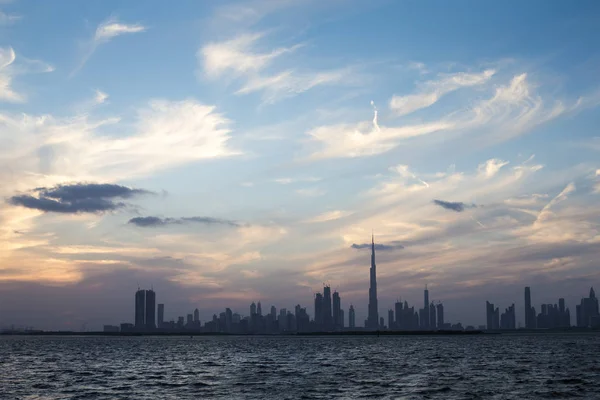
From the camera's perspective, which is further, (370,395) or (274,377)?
(274,377)

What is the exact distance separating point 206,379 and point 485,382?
39.2 metres

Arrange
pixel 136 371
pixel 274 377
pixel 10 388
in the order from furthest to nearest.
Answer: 1. pixel 136 371
2. pixel 274 377
3. pixel 10 388

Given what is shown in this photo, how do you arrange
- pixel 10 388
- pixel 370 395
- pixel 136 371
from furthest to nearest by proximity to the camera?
pixel 136 371 < pixel 10 388 < pixel 370 395

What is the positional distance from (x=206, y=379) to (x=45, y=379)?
25.0 metres

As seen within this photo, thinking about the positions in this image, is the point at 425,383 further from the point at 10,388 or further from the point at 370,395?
the point at 10,388

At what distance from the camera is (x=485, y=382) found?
82812 mm

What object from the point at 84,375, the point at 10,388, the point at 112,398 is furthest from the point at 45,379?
the point at 112,398

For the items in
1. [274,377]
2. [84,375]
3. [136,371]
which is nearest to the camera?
[274,377]

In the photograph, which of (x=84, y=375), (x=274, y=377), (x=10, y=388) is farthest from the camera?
(x=84, y=375)

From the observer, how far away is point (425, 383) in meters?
81.8

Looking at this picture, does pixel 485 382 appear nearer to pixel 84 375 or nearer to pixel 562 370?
pixel 562 370

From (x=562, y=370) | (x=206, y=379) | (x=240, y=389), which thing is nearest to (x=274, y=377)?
(x=206, y=379)

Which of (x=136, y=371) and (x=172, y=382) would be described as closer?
(x=172, y=382)

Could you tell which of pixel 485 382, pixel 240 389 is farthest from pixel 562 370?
pixel 240 389
